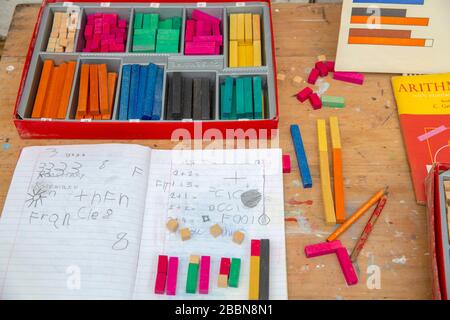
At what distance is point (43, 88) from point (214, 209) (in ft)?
1.74

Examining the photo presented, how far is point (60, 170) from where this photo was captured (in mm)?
1164

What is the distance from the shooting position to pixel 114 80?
4.37ft

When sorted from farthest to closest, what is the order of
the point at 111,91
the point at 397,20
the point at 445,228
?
the point at 111,91, the point at 397,20, the point at 445,228

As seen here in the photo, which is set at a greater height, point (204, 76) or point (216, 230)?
point (204, 76)

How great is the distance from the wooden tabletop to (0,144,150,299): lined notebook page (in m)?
0.05

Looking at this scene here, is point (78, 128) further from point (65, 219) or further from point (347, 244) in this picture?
point (347, 244)

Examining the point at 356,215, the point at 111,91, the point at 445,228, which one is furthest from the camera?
the point at 111,91

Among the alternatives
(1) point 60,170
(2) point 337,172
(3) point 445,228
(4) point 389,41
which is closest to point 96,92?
(1) point 60,170

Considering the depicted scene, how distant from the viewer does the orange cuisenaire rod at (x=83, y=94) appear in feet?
4.17

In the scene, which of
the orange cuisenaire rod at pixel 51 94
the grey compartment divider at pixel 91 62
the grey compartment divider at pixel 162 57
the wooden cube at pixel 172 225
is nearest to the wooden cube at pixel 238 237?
the wooden cube at pixel 172 225

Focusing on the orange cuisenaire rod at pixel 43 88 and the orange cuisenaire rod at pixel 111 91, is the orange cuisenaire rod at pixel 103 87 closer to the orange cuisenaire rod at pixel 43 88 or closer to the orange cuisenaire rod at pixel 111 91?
the orange cuisenaire rod at pixel 111 91

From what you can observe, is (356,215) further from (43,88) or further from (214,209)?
(43,88)

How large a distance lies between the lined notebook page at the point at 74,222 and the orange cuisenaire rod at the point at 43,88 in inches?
4.0
